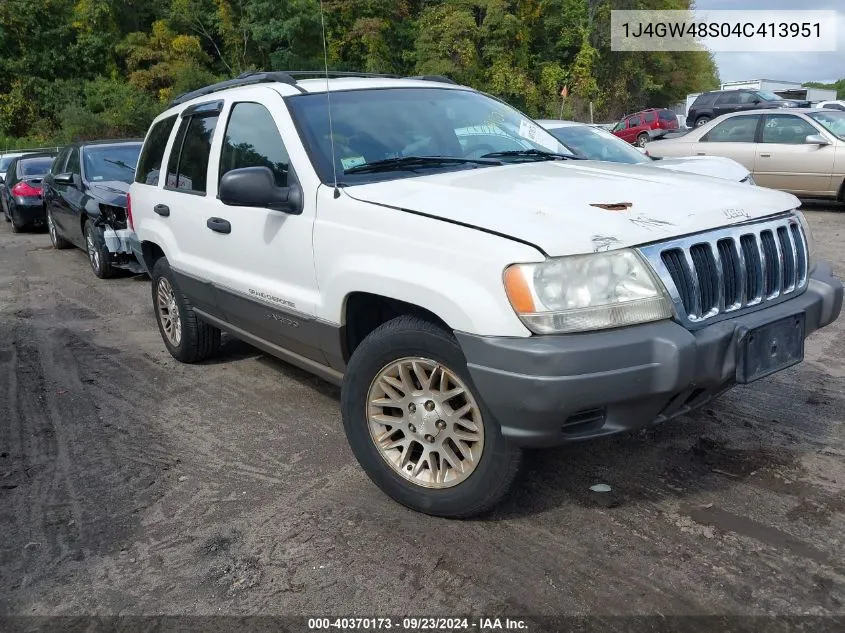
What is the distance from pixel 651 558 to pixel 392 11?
47168mm

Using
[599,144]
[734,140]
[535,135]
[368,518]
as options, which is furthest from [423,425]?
[734,140]

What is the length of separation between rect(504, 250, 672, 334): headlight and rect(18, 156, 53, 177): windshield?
1421 centimetres

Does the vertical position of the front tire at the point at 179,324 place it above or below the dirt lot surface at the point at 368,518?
above

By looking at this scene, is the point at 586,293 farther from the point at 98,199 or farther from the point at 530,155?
the point at 98,199

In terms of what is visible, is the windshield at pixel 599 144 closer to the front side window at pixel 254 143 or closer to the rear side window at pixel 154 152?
the rear side window at pixel 154 152

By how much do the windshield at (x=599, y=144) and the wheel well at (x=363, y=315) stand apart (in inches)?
215

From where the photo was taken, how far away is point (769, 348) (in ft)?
9.86

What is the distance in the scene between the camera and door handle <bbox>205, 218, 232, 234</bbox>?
13.8 ft

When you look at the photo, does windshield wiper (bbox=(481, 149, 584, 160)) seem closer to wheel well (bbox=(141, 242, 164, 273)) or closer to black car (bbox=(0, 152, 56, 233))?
wheel well (bbox=(141, 242, 164, 273))

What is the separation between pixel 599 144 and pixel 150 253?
209 inches

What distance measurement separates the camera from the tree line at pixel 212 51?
133ft

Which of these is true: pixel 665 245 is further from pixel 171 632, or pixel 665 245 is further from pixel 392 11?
pixel 392 11

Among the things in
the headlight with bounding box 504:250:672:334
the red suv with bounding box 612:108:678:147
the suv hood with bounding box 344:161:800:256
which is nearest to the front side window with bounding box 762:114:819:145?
the suv hood with bounding box 344:161:800:256

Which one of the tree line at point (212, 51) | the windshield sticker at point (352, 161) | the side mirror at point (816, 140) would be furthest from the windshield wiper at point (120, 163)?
the tree line at point (212, 51)
